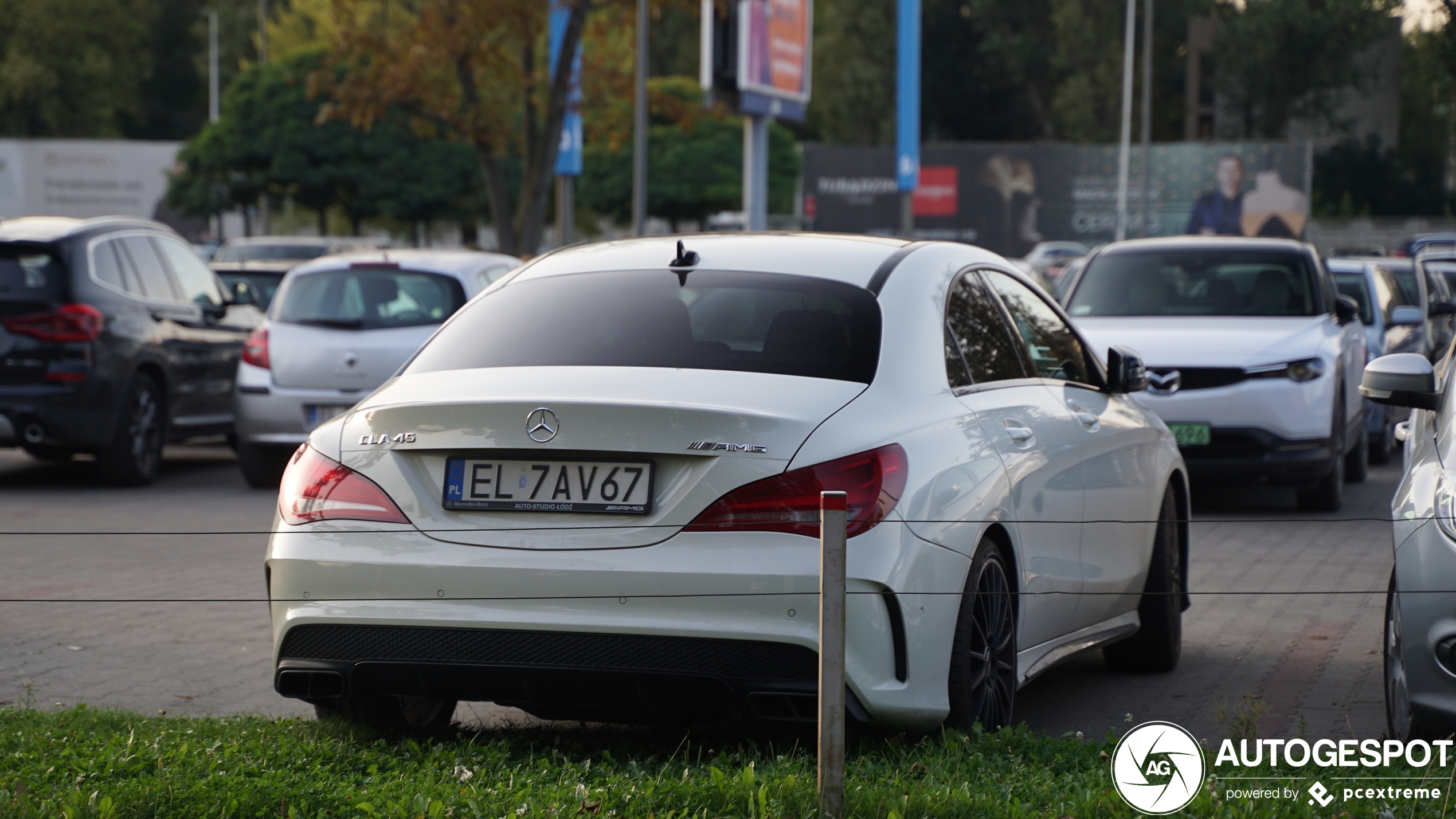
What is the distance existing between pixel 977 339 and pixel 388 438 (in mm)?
1904

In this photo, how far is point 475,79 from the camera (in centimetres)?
2634

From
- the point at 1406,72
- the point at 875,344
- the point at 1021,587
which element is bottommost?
the point at 1021,587

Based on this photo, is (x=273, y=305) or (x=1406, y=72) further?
(x=1406, y=72)

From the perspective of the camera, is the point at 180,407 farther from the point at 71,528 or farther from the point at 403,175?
the point at 403,175

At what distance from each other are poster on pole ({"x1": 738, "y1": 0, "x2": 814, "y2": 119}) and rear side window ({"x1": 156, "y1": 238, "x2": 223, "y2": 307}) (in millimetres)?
12202

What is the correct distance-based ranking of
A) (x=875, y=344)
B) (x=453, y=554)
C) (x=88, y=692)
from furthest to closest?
(x=88, y=692)
(x=875, y=344)
(x=453, y=554)

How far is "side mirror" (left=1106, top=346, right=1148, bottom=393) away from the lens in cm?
652

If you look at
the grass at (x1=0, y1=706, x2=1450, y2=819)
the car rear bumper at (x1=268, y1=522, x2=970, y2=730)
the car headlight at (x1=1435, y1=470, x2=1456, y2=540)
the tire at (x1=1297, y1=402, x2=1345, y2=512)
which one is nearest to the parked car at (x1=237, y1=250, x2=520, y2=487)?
the tire at (x1=1297, y1=402, x2=1345, y2=512)

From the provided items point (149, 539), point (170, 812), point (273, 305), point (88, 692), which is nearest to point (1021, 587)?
point (170, 812)

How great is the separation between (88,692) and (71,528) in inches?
183

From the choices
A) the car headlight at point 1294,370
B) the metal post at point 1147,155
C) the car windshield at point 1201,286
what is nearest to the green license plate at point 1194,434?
the car headlight at point 1294,370

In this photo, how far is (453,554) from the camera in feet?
14.4

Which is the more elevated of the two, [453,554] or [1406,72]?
[1406,72]

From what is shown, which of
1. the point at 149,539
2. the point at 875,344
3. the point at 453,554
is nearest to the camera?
the point at 453,554
